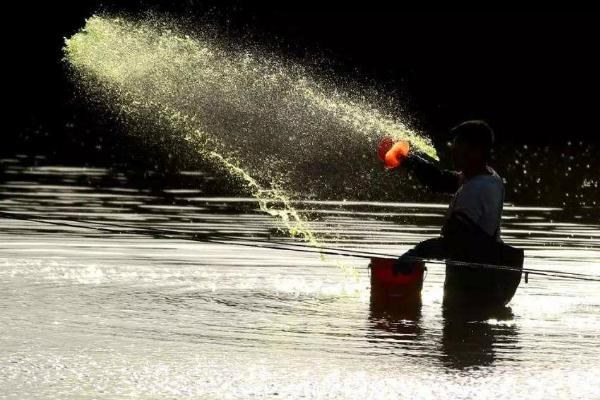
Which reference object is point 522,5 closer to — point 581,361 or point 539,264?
point 539,264

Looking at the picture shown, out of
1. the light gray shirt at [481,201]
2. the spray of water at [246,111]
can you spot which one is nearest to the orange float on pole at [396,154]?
the spray of water at [246,111]

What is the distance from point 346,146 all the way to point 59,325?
35.6 meters

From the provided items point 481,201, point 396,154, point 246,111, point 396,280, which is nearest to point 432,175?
point 396,154

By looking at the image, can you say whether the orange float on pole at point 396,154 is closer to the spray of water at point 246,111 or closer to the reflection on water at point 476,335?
the spray of water at point 246,111

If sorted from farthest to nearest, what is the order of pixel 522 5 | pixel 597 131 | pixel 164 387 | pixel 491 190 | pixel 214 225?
pixel 522 5 < pixel 597 131 < pixel 214 225 < pixel 491 190 < pixel 164 387

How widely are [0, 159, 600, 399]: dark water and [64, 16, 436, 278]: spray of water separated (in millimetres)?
1229

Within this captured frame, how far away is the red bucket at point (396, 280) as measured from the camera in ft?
44.2

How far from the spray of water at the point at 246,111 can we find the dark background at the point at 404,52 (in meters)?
2.19

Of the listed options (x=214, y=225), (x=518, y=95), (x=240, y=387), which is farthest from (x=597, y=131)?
(x=240, y=387)

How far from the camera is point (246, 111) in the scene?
190 ft

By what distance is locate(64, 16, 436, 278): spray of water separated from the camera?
2355cm

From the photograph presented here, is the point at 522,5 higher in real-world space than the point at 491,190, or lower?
higher

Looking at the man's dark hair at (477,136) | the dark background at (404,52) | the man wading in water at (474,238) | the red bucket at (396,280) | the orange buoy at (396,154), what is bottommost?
the red bucket at (396,280)

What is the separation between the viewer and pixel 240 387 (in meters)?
10.1
